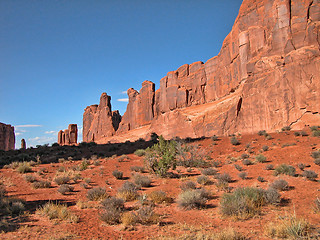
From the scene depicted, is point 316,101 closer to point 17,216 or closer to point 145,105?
point 17,216

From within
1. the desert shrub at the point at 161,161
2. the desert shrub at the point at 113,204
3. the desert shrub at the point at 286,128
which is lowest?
the desert shrub at the point at 113,204

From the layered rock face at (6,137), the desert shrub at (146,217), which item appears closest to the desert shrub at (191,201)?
the desert shrub at (146,217)

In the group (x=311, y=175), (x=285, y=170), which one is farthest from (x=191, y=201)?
(x=285, y=170)

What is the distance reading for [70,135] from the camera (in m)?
90.8

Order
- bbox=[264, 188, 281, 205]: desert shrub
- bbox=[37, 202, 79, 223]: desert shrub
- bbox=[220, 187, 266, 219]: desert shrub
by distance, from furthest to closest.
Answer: bbox=[264, 188, 281, 205]: desert shrub → bbox=[220, 187, 266, 219]: desert shrub → bbox=[37, 202, 79, 223]: desert shrub

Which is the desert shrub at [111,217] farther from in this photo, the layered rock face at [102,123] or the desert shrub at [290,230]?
the layered rock face at [102,123]

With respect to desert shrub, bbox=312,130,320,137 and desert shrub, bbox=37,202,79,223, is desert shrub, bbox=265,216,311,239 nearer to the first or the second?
desert shrub, bbox=37,202,79,223

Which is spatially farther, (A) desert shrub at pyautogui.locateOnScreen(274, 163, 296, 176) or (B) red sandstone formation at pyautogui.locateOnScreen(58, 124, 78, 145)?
(B) red sandstone formation at pyautogui.locateOnScreen(58, 124, 78, 145)

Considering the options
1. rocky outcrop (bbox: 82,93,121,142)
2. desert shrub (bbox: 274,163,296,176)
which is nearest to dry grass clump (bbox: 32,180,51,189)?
desert shrub (bbox: 274,163,296,176)

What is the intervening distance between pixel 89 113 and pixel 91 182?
313 ft

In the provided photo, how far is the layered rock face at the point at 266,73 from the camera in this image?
26.4 m

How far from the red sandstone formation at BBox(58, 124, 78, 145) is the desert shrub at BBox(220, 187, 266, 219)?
299 ft

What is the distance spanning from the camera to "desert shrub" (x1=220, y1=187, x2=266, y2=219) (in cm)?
684

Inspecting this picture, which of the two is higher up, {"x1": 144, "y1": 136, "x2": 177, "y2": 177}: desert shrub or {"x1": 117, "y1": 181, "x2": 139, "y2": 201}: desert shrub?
{"x1": 144, "y1": 136, "x2": 177, "y2": 177}: desert shrub
